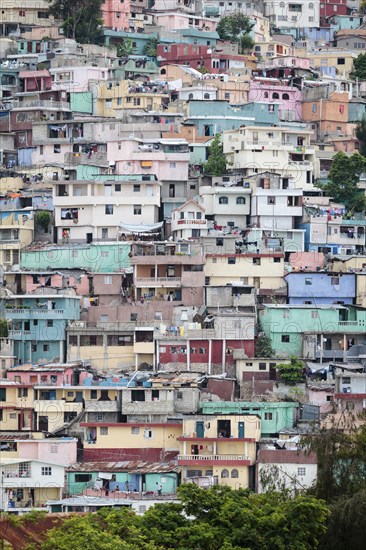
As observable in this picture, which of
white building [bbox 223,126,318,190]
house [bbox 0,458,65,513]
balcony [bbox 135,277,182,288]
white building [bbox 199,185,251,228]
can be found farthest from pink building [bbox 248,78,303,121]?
house [bbox 0,458,65,513]

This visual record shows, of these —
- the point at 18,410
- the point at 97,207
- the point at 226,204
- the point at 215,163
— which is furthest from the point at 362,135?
the point at 18,410

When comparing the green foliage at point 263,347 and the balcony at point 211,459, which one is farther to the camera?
the green foliage at point 263,347

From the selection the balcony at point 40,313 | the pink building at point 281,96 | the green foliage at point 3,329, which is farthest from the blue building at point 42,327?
the pink building at point 281,96

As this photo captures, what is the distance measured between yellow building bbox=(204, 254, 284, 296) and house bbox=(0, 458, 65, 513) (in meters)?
8.86

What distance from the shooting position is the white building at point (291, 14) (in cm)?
7406

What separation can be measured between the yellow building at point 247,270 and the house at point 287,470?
824 cm

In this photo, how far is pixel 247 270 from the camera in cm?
5138

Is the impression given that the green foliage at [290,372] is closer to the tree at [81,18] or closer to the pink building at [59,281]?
the pink building at [59,281]

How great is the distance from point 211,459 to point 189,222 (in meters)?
10.5

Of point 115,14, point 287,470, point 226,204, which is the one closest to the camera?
point 287,470

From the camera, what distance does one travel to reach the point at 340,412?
1807 inches

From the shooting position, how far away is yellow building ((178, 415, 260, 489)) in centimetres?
4378

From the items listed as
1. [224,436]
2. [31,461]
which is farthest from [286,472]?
[31,461]

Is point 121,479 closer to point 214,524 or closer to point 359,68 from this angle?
point 214,524
